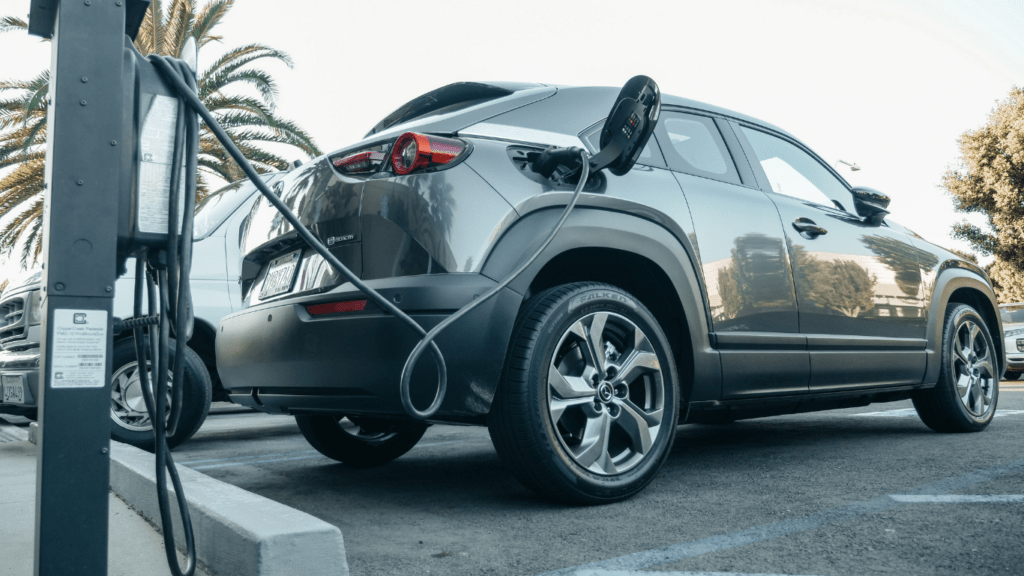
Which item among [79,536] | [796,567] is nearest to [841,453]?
[796,567]

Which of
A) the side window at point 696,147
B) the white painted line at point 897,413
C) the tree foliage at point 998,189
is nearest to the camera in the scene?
the side window at point 696,147

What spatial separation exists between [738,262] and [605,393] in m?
0.96

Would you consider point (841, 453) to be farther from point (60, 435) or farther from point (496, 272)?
point (60, 435)

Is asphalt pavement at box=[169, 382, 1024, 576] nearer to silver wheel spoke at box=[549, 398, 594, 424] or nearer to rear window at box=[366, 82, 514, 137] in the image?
silver wheel spoke at box=[549, 398, 594, 424]

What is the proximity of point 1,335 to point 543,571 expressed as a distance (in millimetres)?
4678

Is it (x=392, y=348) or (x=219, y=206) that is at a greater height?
(x=219, y=206)

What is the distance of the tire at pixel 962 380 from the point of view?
185 inches

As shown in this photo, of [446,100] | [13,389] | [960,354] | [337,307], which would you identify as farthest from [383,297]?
[960,354]

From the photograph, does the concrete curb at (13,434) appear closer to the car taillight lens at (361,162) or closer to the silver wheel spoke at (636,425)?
the car taillight lens at (361,162)

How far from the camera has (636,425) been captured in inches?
113

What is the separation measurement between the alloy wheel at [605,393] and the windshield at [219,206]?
3114mm

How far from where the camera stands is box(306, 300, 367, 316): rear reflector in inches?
101

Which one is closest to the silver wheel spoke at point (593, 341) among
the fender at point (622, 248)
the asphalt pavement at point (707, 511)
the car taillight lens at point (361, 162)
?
the fender at point (622, 248)

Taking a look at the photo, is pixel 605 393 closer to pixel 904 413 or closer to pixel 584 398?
pixel 584 398
